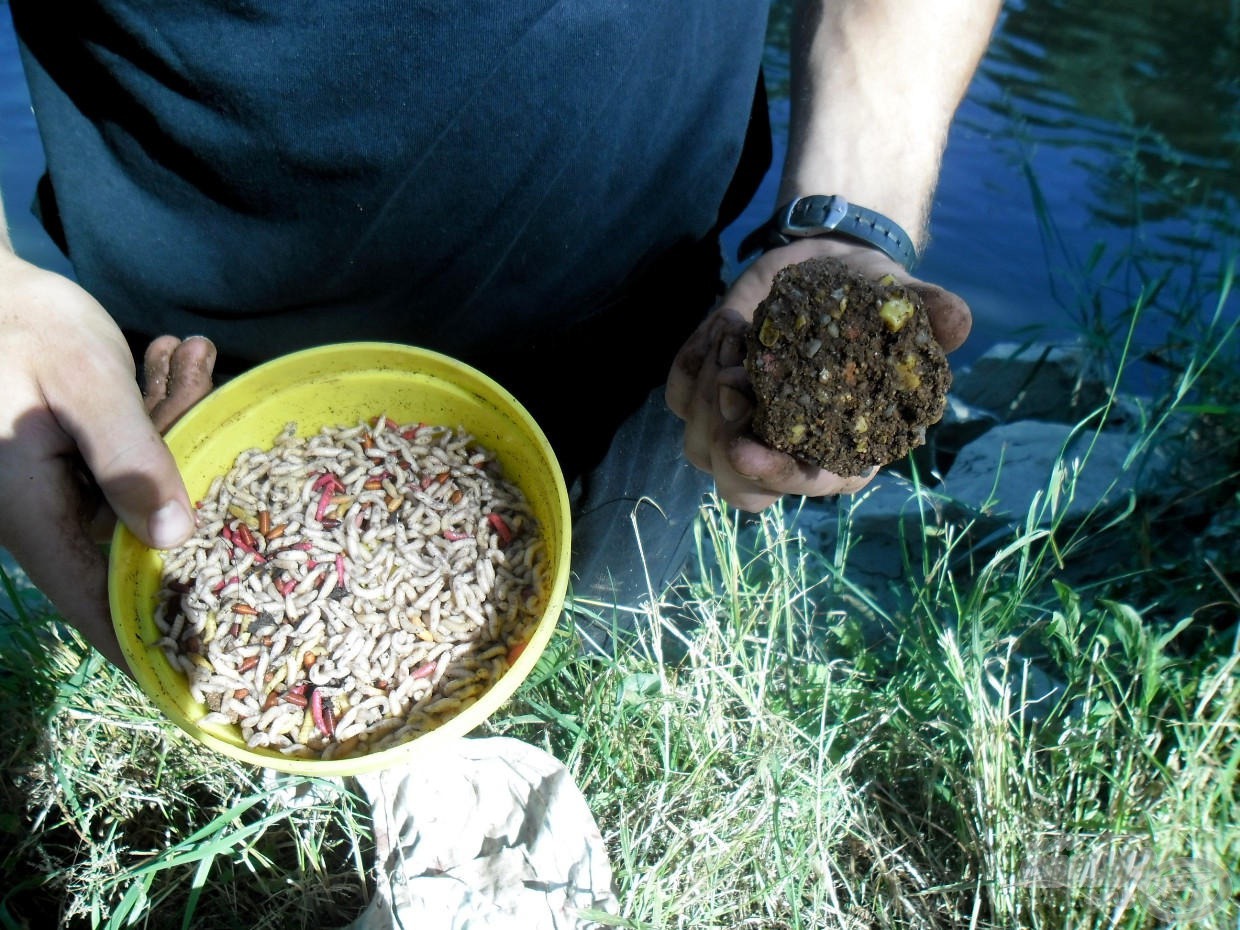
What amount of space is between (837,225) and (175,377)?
4.30 feet

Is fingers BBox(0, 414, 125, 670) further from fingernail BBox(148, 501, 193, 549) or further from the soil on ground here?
the soil on ground

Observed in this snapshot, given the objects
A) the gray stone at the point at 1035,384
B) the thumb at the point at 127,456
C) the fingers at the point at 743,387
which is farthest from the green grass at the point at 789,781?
the gray stone at the point at 1035,384

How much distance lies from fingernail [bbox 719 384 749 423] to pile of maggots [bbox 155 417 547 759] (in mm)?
490

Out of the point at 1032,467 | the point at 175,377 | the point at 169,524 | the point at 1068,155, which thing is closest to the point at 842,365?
the point at 169,524

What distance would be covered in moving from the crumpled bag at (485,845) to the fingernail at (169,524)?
56cm

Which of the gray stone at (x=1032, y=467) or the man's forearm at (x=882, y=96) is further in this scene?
the gray stone at (x=1032, y=467)

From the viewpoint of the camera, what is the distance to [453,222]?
6.56 feet

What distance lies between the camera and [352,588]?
1938mm

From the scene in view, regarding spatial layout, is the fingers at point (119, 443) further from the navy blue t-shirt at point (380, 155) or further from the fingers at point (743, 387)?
the fingers at point (743, 387)

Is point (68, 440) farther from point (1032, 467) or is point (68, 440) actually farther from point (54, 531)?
point (1032, 467)

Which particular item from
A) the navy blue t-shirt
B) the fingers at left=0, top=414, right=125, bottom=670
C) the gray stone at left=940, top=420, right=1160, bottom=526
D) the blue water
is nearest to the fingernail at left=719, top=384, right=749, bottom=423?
the navy blue t-shirt

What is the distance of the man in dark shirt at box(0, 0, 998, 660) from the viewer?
1.63 meters

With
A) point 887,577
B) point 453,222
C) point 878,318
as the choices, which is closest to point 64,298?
point 453,222

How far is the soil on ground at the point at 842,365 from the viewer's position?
153 centimetres
